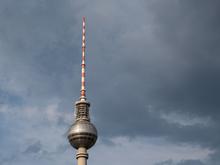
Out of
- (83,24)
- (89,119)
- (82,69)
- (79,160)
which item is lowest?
(79,160)

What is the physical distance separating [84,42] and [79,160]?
35150mm

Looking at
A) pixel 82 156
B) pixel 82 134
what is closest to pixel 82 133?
pixel 82 134

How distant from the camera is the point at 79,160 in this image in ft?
518

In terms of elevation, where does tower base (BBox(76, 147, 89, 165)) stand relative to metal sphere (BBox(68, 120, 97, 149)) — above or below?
below

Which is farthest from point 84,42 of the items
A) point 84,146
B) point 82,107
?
point 84,146

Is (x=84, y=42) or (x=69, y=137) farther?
(x=84, y=42)

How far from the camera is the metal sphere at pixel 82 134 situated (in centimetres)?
15588

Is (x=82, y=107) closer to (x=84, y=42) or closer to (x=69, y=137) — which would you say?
(x=69, y=137)

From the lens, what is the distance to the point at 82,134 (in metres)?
156

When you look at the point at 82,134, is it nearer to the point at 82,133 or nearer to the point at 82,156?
the point at 82,133

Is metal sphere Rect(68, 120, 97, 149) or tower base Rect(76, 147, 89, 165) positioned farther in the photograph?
tower base Rect(76, 147, 89, 165)

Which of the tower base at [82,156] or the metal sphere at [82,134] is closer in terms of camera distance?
the metal sphere at [82,134]

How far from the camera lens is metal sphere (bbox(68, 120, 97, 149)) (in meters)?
156

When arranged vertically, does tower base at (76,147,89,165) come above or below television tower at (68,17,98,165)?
below
